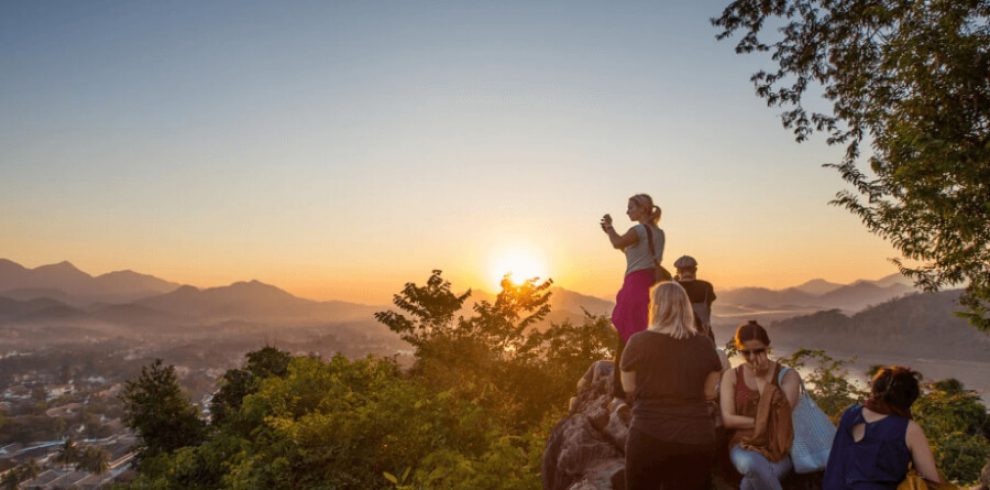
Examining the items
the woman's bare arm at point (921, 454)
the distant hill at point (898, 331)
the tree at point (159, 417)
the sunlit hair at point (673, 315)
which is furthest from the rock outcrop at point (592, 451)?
the distant hill at point (898, 331)

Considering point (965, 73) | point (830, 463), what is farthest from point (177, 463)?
point (965, 73)

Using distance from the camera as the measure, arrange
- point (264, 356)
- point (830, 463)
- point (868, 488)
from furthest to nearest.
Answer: point (264, 356), point (830, 463), point (868, 488)

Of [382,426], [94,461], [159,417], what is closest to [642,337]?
[382,426]

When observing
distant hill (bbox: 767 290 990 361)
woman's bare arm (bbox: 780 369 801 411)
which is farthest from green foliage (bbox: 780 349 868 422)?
distant hill (bbox: 767 290 990 361)

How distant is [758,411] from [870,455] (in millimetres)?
868

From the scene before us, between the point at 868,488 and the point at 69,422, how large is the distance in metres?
149

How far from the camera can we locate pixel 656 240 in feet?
20.0

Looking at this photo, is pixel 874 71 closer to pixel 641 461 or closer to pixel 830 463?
pixel 830 463

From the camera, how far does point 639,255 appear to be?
6.15m

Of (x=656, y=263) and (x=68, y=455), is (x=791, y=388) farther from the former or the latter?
(x=68, y=455)

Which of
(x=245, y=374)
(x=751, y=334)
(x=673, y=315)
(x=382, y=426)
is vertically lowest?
(x=245, y=374)

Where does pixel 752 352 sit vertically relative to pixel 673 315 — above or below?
below

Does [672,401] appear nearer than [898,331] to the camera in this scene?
Yes

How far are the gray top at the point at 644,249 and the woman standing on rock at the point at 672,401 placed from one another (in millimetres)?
2563
